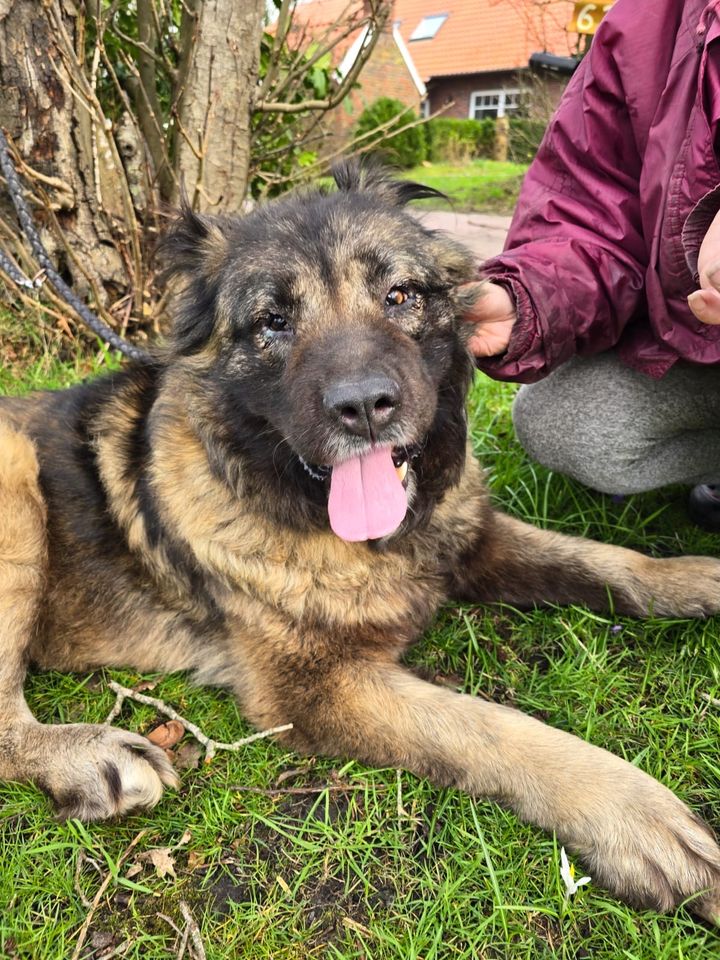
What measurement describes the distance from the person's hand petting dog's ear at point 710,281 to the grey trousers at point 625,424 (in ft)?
2.97

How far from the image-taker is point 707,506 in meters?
3.06

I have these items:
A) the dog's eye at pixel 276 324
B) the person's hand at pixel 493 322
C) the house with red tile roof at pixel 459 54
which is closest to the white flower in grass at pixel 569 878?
the person's hand at pixel 493 322

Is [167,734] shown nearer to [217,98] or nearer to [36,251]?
[36,251]

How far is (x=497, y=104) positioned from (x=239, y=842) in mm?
35747

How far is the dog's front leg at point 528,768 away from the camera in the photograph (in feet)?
5.95

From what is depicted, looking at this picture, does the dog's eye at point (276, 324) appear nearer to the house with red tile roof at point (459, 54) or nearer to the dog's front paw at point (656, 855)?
the dog's front paw at point (656, 855)

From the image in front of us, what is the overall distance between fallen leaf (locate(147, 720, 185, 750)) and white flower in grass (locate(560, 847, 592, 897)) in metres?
1.30

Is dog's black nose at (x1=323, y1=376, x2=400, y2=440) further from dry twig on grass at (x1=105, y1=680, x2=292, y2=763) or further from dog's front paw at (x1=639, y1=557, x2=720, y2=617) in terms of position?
dog's front paw at (x1=639, y1=557, x2=720, y2=617)

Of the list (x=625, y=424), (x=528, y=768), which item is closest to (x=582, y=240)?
(x=625, y=424)

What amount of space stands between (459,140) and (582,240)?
2597 centimetres

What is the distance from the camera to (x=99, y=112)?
4.36m

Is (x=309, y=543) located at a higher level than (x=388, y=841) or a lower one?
higher

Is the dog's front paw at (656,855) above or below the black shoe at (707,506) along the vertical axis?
below

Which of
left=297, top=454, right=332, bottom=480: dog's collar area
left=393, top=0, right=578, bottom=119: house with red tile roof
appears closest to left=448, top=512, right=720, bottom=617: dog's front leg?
left=297, top=454, right=332, bottom=480: dog's collar area
